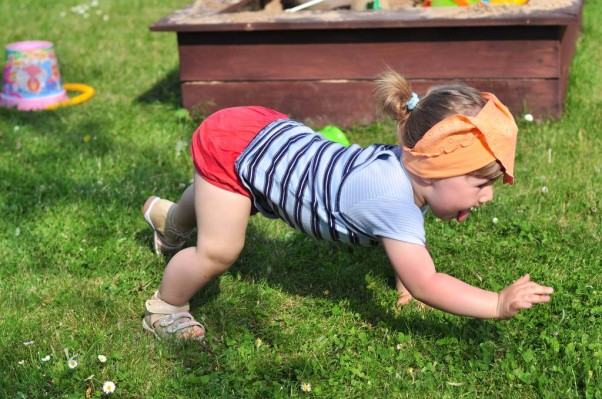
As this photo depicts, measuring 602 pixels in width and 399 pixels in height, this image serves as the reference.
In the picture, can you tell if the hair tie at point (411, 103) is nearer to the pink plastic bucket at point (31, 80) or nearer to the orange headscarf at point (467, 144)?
the orange headscarf at point (467, 144)

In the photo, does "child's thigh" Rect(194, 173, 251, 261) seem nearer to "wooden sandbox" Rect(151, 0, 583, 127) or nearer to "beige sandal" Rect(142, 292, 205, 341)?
"beige sandal" Rect(142, 292, 205, 341)

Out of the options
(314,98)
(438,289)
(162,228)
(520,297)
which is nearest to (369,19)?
(314,98)

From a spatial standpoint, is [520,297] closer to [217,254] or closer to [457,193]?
[457,193]

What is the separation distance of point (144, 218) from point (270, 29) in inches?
65.3

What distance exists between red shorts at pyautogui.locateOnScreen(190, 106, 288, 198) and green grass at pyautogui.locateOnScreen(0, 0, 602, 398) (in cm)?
60

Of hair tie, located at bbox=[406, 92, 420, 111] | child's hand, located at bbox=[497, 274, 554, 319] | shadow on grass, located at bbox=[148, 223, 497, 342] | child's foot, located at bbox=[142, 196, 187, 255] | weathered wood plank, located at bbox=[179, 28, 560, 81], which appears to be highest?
hair tie, located at bbox=[406, 92, 420, 111]

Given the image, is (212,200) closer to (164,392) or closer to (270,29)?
(164,392)

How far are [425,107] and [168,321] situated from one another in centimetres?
123

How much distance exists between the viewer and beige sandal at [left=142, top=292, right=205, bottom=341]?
3.15m

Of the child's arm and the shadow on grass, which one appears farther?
the shadow on grass

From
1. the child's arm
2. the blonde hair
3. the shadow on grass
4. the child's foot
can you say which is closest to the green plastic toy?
the shadow on grass

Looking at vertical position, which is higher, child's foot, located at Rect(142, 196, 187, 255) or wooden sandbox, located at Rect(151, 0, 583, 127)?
wooden sandbox, located at Rect(151, 0, 583, 127)

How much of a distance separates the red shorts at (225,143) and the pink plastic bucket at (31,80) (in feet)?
10.2

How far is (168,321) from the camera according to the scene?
3.16m
